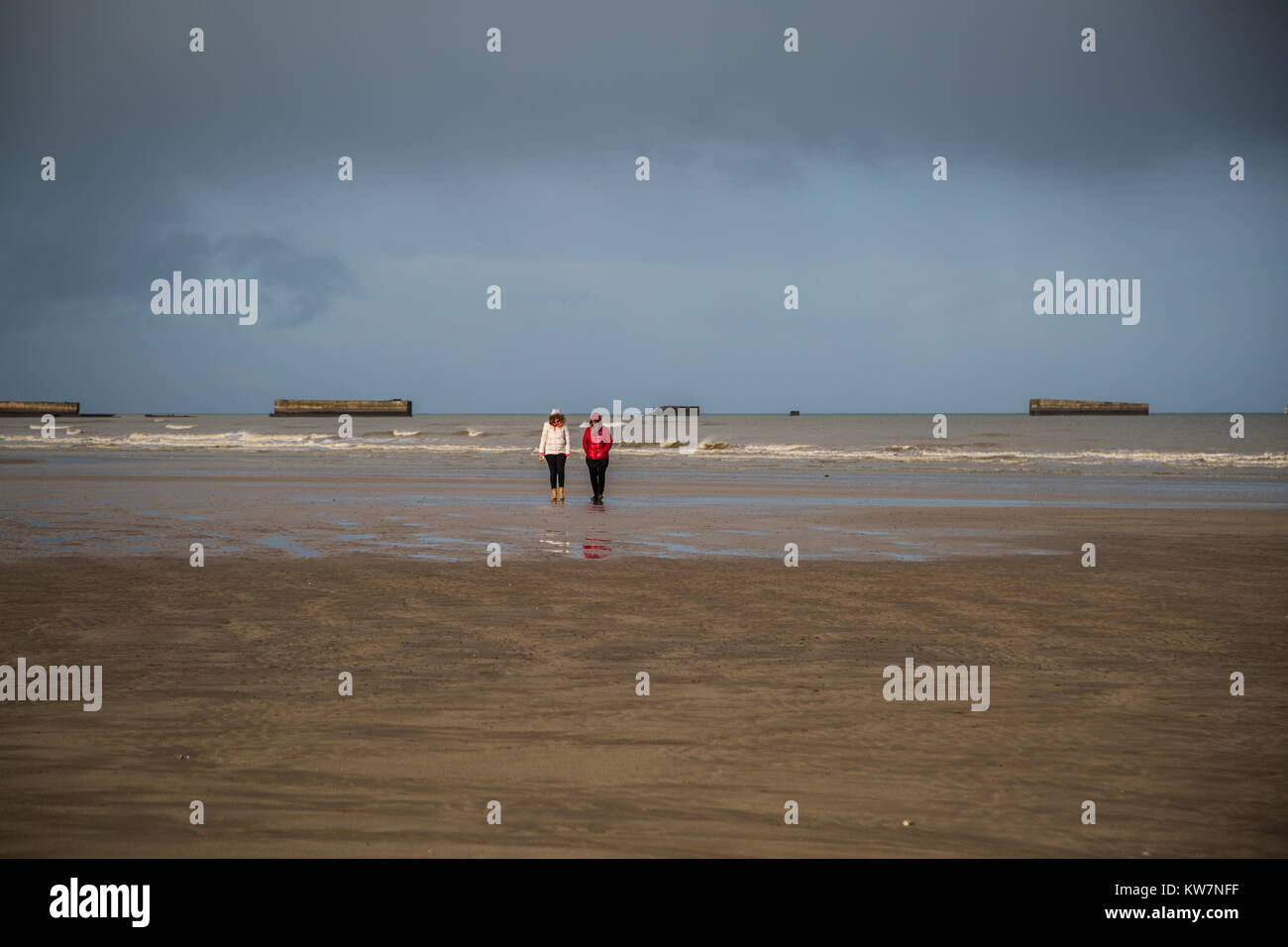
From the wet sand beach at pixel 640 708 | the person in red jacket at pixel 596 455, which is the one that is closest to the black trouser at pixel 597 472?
the person in red jacket at pixel 596 455

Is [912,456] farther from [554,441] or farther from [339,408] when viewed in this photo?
[339,408]

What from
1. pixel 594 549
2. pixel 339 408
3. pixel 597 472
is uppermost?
pixel 339 408

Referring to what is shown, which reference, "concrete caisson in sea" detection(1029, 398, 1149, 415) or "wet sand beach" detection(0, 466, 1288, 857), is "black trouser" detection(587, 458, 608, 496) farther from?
"concrete caisson in sea" detection(1029, 398, 1149, 415)


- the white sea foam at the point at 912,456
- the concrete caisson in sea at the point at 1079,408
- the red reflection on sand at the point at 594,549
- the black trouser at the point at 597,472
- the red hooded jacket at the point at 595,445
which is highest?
the concrete caisson in sea at the point at 1079,408

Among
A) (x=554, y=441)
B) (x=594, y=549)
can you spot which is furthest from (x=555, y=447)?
(x=594, y=549)

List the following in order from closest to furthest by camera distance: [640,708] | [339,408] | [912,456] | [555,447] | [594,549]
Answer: [640,708] → [594,549] → [555,447] → [912,456] → [339,408]

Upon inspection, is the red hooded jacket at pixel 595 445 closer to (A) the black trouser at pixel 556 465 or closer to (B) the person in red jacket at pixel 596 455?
(B) the person in red jacket at pixel 596 455

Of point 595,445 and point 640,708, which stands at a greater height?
point 595,445

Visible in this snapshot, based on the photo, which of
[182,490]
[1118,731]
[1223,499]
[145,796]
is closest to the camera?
[145,796]

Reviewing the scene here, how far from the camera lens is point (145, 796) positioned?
4.56 metres

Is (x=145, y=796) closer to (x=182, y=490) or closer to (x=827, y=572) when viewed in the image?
(x=827, y=572)

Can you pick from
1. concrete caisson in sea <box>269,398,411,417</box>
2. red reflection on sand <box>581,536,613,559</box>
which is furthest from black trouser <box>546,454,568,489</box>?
concrete caisson in sea <box>269,398,411,417</box>

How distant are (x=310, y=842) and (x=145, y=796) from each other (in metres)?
1.05
